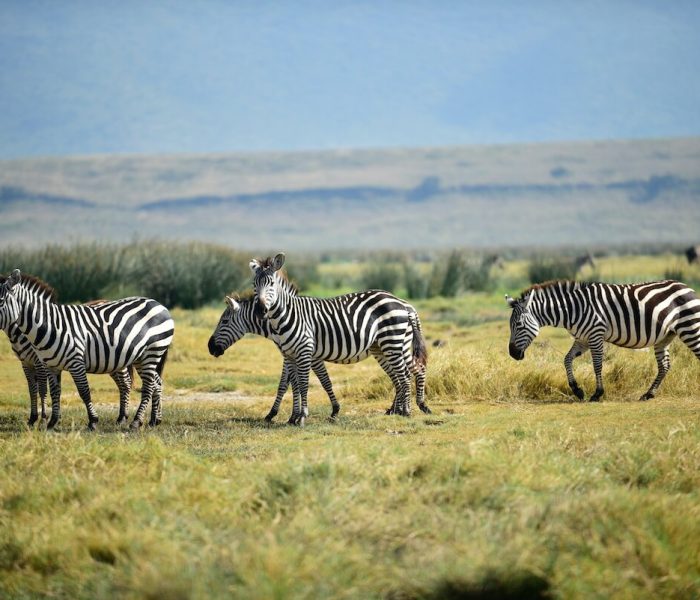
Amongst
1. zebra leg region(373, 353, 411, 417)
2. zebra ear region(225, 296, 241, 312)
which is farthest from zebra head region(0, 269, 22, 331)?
zebra leg region(373, 353, 411, 417)

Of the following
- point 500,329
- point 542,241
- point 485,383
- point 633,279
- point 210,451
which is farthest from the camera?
point 542,241

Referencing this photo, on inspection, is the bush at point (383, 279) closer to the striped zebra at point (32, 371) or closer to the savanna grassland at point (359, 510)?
the striped zebra at point (32, 371)

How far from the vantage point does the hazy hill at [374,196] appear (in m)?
133

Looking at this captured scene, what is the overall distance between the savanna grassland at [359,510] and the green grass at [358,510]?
0.02 meters

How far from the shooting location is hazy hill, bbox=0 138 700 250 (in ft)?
436

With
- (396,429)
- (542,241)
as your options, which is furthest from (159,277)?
(542,241)

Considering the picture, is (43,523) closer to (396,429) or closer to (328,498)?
(328,498)

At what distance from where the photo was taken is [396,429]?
12188 mm

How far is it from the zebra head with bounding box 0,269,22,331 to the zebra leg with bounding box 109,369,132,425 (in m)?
1.82

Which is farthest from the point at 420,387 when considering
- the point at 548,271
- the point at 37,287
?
the point at 548,271

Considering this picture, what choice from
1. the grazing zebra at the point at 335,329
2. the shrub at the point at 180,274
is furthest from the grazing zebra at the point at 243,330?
the shrub at the point at 180,274

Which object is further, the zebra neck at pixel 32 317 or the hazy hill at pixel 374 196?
the hazy hill at pixel 374 196

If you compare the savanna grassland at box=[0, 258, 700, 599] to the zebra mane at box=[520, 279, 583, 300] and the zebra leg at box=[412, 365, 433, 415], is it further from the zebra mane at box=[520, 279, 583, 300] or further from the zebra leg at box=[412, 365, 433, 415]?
the zebra mane at box=[520, 279, 583, 300]

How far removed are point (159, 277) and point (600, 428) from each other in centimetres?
1877
